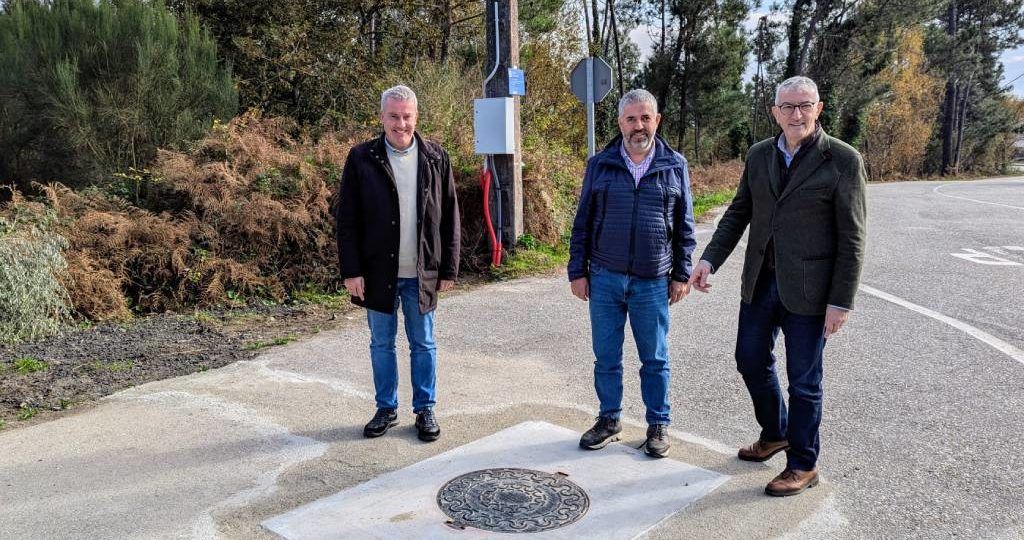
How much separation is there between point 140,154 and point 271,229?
3292mm

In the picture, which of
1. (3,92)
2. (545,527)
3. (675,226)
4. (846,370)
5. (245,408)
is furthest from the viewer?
(3,92)

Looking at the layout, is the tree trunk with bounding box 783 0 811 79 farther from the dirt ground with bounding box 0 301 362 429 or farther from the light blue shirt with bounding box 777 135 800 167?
the light blue shirt with bounding box 777 135 800 167

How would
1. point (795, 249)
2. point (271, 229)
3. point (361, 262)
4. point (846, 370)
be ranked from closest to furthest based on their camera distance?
1. point (795, 249)
2. point (361, 262)
3. point (846, 370)
4. point (271, 229)

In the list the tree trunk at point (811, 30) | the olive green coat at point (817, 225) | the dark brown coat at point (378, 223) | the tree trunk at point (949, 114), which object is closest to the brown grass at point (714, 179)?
the tree trunk at point (811, 30)

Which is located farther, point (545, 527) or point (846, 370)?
point (846, 370)

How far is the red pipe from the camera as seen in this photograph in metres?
9.35

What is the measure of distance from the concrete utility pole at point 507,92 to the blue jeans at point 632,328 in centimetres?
552

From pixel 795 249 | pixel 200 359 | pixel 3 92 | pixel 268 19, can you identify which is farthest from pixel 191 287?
pixel 268 19

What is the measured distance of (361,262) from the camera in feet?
14.2

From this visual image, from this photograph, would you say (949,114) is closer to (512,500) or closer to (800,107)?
(800,107)

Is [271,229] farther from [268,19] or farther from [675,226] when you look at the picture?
[268,19]

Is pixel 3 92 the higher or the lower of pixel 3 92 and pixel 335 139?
the higher

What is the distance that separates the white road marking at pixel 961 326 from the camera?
5.93 meters

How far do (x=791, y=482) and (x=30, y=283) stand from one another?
598cm
